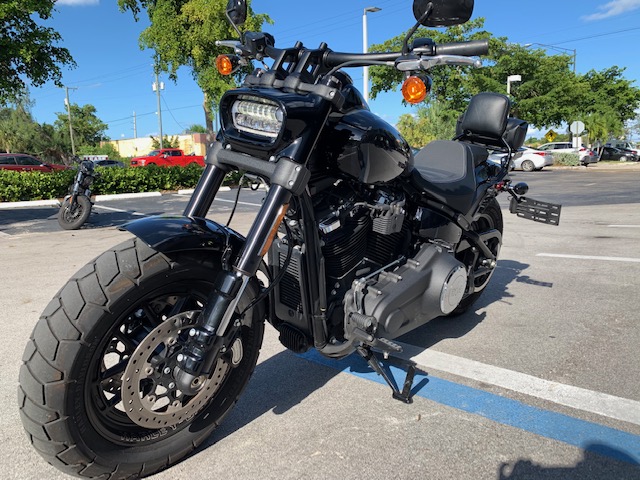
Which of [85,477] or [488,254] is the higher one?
[488,254]

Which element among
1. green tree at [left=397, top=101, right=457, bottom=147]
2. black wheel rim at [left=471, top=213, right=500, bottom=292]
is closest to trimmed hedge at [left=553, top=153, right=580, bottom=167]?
green tree at [left=397, top=101, right=457, bottom=147]

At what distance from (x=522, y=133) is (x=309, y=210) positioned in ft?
8.33

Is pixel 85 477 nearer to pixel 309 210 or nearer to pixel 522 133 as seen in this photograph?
pixel 309 210

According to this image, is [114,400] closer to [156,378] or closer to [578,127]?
[156,378]

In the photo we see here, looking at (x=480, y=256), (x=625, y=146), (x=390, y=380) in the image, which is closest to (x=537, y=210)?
(x=480, y=256)

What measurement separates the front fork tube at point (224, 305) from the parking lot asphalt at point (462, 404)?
54 cm

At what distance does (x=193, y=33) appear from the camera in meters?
20.4

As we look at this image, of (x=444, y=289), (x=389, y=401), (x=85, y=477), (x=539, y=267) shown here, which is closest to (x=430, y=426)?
(x=389, y=401)

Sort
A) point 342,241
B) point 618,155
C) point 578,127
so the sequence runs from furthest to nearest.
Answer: point 618,155 < point 578,127 < point 342,241

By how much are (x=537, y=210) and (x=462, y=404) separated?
214cm

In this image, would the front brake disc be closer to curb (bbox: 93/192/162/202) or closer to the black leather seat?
the black leather seat

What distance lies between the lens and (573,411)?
8.60 feet

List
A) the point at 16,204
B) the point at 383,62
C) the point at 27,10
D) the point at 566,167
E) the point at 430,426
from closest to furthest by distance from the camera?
1. the point at 383,62
2. the point at 430,426
3. the point at 27,10
4. the point at 16,204
5. the point at 566,167

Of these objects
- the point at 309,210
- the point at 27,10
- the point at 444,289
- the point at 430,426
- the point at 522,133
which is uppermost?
the point at 27,10
